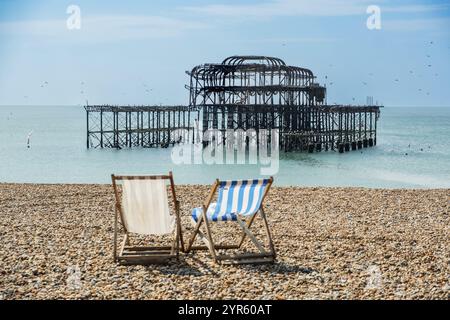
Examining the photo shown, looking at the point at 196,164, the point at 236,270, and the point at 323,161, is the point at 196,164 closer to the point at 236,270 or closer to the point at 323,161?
the point at 323,161

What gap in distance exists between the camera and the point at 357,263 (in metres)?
6.29

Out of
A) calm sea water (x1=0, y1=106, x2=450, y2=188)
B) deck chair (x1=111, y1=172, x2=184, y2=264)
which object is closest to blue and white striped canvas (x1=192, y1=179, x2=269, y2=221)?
deck chair (x1=111, y1=172, x2=184, y2=264)

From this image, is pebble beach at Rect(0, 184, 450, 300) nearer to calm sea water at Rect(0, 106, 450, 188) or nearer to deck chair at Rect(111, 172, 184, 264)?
deck chair at Rect(111, 172, 184, 264)

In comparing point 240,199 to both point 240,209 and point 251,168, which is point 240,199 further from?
point 251,168

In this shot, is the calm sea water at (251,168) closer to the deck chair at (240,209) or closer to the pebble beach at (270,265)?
the pebble beach at (270,265)

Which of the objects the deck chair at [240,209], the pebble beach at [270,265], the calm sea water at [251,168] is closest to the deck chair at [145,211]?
the pebble beach at [270,265]

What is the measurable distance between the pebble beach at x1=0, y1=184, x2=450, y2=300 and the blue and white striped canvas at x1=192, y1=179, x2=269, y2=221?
457mm

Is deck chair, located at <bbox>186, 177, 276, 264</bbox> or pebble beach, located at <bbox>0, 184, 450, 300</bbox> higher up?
deck chair, located at <bbox>186, 177, 276, 264</bbox>

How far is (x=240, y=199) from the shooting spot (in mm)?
6359

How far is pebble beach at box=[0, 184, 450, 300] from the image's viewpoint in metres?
5.41

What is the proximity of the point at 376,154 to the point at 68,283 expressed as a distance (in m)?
34.9

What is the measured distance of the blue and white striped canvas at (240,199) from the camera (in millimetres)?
6309

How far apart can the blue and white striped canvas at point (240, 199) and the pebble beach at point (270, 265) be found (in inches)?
18.0
